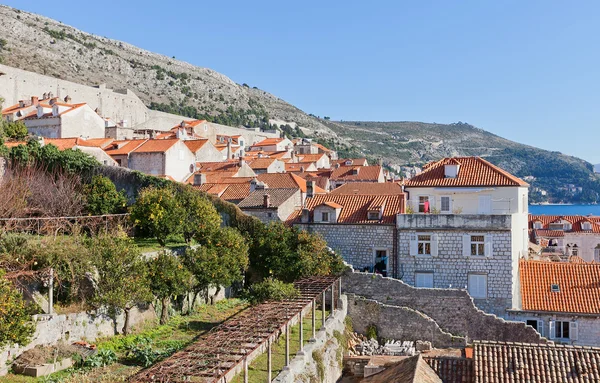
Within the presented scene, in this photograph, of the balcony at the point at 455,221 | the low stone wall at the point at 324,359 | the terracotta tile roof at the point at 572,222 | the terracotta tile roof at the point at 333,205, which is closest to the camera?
the low stone wall at the point at 324,359

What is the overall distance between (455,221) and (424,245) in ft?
6.87

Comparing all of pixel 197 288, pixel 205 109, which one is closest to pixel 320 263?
pixel 197 288

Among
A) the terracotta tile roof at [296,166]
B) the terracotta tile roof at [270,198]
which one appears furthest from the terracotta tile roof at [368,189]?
the terracotta tile roof at [296,166]

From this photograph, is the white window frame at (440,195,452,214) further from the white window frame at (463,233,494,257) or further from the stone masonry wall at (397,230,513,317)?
the white window frame at (463,233,494,257)

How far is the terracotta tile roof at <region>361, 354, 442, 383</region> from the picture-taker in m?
17.3

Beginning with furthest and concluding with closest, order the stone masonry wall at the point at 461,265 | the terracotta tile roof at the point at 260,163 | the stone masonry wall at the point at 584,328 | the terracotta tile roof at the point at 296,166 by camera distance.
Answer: the terracotta tile roof at the point at 296,166
the terracotta tile roof at the point at 260,163
the stone masonry wall at the point at 461,265
the stone masonry wall at the point at 584,328

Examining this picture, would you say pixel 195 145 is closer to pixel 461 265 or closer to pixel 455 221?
pixel 455 221

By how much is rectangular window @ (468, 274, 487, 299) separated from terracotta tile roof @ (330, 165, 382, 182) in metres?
33.1

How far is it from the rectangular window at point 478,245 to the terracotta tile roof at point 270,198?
1101 centimetres

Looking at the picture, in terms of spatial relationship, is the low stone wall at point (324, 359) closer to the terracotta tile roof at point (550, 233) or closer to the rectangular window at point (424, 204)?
the rectangular window at point (424, 204)

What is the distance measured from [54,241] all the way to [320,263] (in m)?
12.9

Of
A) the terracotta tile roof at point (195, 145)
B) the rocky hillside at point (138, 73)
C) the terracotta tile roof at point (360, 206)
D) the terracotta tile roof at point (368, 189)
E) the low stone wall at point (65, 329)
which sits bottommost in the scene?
the low stone wall at point (65, 329)

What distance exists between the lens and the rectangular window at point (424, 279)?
30047mm

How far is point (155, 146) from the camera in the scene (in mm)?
48531
